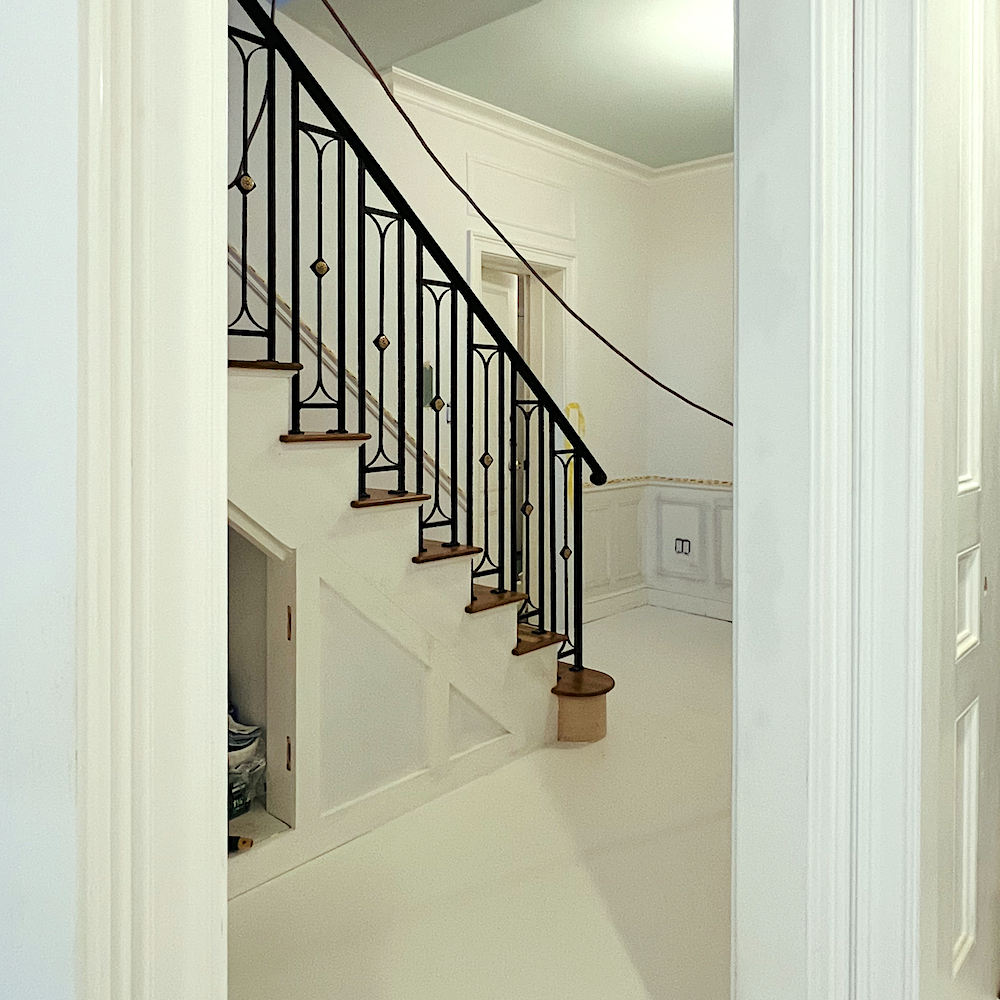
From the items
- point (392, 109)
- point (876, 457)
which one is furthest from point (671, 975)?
point (392, 109)

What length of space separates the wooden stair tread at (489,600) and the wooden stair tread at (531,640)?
7.5 inches

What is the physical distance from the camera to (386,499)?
2758mm

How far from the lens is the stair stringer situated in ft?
7.98

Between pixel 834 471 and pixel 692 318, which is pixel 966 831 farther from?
pixel 692 318

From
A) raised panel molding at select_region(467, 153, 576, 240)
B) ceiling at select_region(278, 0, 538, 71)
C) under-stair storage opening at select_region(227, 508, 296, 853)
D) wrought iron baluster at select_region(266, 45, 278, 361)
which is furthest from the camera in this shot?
raised panel molding at select_region(467, 153, 576, 240)

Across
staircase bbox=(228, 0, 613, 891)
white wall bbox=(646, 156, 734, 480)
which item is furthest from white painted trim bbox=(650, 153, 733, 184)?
staircase bbox=(228, 0, 613, 891)

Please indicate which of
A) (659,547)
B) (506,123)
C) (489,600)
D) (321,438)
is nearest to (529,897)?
(489,600)

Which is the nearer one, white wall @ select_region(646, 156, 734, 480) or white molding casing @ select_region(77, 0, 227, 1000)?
white molding casing @ select_region(77, 0, 227, 1000)

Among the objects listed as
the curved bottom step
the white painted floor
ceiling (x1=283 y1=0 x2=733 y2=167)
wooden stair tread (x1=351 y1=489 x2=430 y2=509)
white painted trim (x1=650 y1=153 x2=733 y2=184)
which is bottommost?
the white painted floor

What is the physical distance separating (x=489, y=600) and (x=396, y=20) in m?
2.21

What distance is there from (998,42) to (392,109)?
300cm

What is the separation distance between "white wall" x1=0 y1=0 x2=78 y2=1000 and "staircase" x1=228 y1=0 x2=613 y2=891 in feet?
5.75

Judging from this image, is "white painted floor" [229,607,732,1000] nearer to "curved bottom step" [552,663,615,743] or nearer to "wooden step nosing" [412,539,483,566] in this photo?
"curved bottom step" [552,663,615,743]

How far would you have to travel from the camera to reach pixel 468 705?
125 inches
